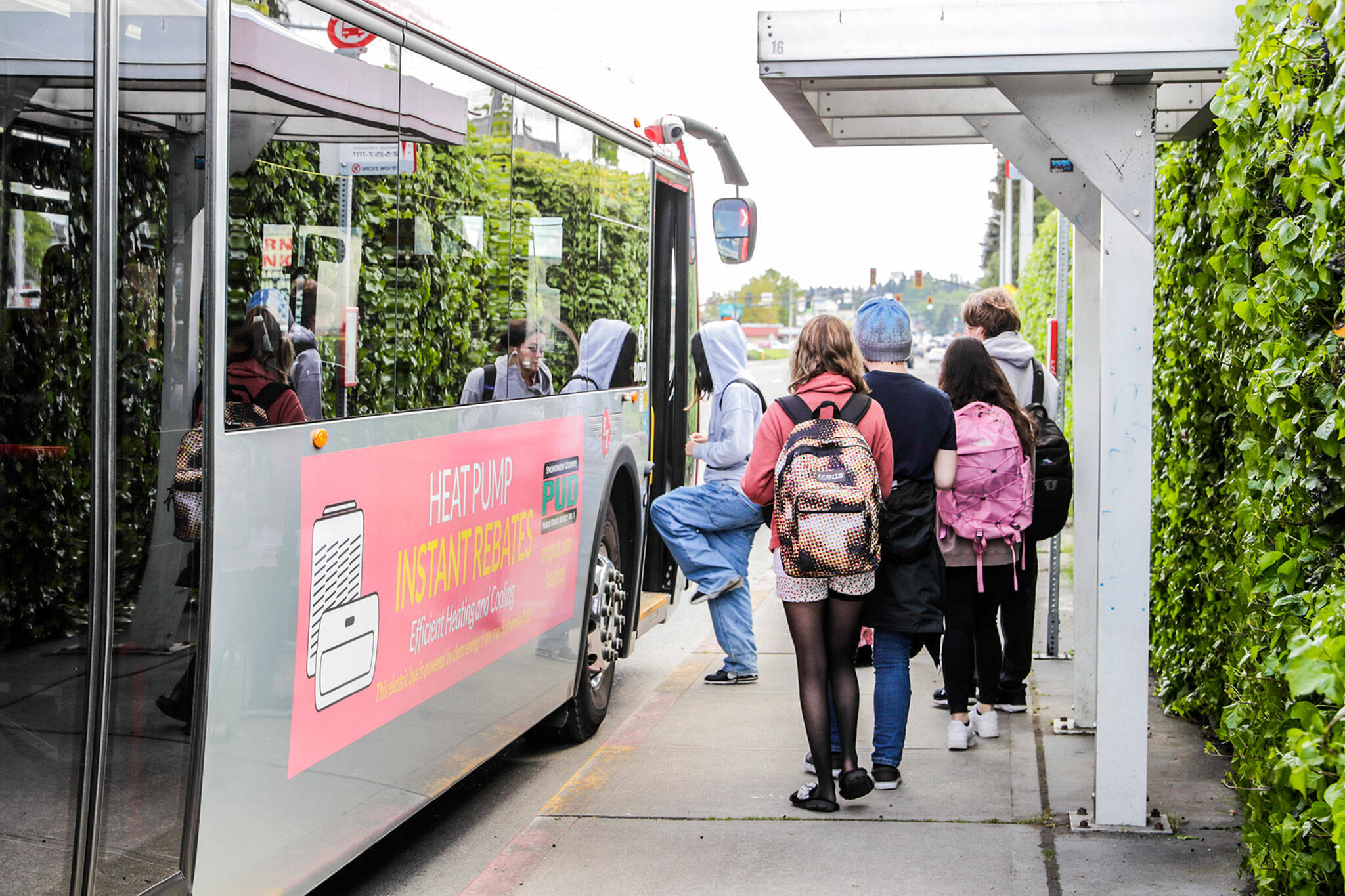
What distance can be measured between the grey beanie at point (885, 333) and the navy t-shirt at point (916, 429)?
220 mm

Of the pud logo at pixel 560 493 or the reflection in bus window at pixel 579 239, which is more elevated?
the reflection in bus window at pixel 579 239

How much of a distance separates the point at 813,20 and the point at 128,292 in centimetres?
250

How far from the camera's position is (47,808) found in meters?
2.95

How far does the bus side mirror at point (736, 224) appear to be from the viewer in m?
9.42

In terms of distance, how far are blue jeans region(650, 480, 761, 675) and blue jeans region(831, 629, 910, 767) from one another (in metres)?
1.77

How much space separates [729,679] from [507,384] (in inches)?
119

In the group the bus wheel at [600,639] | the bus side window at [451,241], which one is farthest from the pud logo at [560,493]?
the bus side window at [451,241]

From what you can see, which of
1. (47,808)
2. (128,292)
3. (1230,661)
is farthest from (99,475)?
(1230,661)

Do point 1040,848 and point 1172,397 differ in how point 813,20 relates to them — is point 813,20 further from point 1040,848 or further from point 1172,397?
point 1040,848

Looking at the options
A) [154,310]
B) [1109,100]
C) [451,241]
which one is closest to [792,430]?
[451,241]

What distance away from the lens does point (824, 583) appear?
5129mm

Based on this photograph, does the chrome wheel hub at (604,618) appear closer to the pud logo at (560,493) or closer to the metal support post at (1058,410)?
the pud logo at (560,493)

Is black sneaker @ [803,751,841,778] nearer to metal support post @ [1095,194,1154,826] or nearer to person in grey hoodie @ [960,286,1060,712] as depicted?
metal support post @ [1095,194,1154,826]

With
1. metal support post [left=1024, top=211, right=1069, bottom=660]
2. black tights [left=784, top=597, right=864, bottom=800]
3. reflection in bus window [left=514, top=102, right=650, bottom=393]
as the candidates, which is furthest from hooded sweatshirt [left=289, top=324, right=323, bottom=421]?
metal support post [left=1024, top=211, right=1069, bottom=660]
